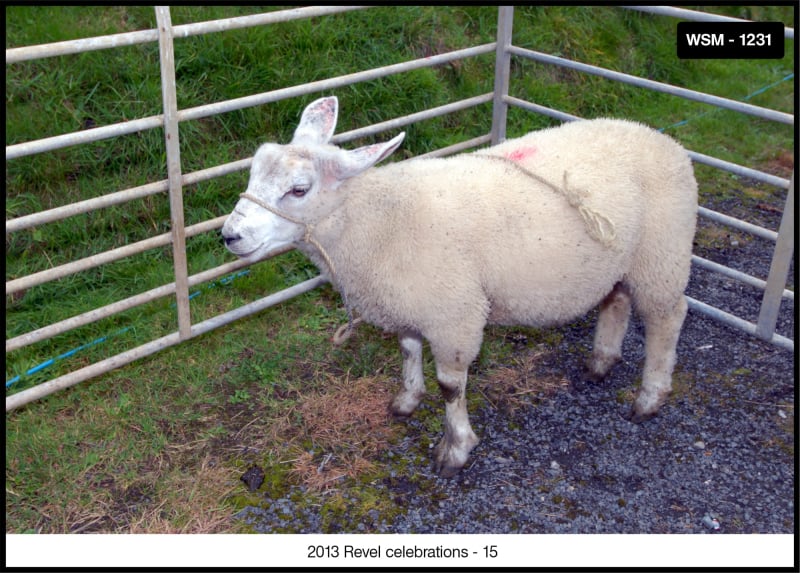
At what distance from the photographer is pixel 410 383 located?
373 centimetres

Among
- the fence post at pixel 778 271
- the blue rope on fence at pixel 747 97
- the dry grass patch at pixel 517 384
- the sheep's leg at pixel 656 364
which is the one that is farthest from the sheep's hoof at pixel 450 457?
the blue rope on fence at pixel 747 97

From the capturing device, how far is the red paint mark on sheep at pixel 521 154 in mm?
3348

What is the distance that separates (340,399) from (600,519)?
1328mm

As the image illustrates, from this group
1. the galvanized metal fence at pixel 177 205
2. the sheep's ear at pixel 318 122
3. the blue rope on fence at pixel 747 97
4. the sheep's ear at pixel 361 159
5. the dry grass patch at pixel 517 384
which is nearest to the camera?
the sheep's ear at pixel 361 159

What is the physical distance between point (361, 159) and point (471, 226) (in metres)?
0.53

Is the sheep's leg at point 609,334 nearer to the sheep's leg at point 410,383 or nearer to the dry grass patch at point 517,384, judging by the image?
the dry grass patch at point 517,384

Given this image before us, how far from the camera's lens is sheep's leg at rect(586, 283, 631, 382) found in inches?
153

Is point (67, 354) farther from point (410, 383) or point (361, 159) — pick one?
point (361, 159)

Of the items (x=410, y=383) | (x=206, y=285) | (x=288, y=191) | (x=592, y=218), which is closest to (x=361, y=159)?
(x=288, y=191)

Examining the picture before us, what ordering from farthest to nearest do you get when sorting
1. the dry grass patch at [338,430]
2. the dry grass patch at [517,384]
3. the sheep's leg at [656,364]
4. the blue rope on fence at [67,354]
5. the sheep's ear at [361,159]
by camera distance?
1. the dry grass patch at [517,384]
2. the blue rope on fence at [67,354]
3. the sheep's leg at [656,364]
4. the dry grass patch at [338,430]
5. the sheep's ear at [361,159]

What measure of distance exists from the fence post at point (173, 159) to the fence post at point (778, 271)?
2.82 meters

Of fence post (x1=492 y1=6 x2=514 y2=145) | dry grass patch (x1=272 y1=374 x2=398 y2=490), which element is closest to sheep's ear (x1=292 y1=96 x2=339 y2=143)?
dry grass patch (x1=272 y1=374 x2=398 y2=490)

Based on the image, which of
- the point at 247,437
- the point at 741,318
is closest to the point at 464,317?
the point at 247,437

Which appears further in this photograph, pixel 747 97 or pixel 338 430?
pixel 747 97
